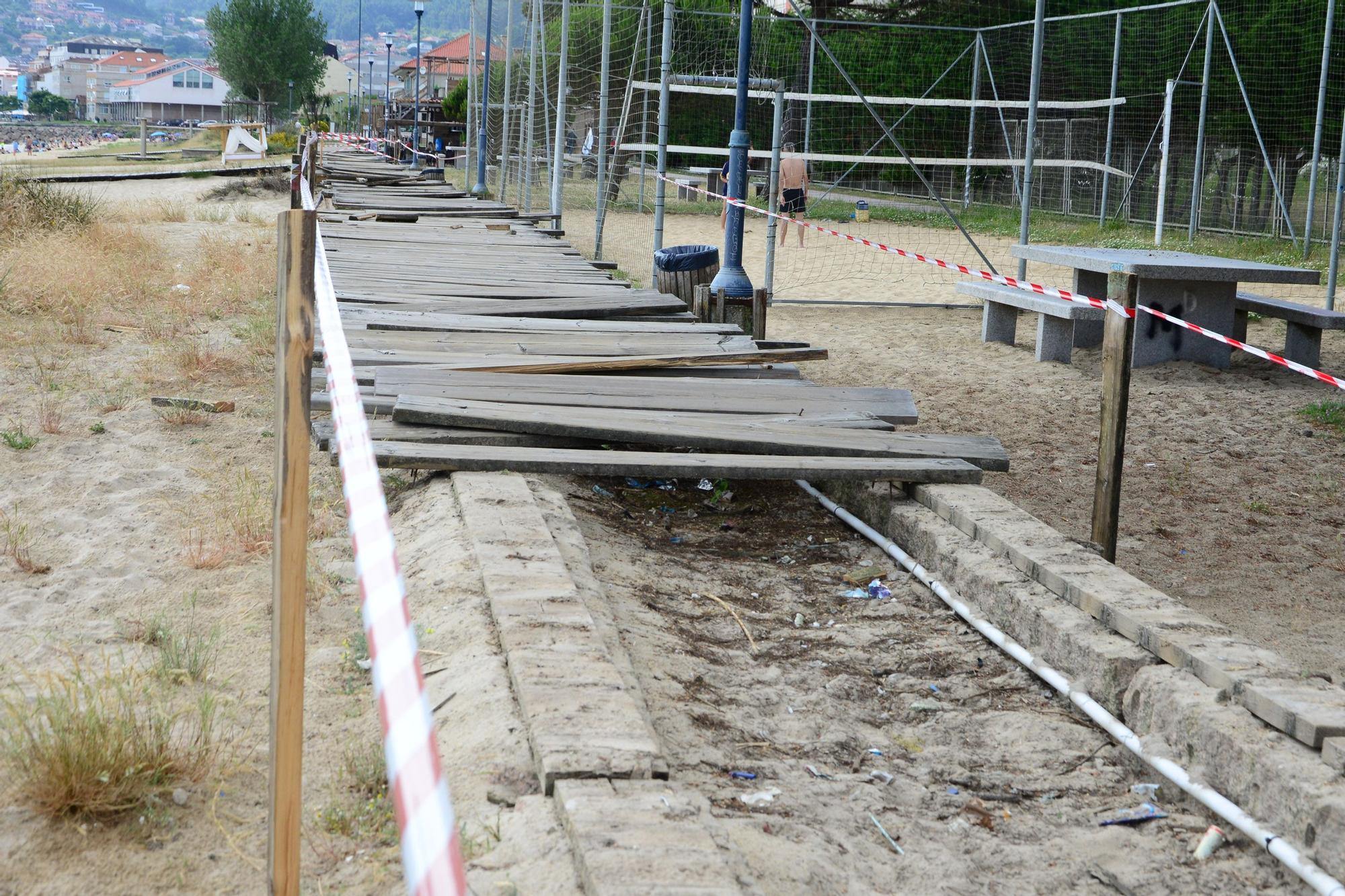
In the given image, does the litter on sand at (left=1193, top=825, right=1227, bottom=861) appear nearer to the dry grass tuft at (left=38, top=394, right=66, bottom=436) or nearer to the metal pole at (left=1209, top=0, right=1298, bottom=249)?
the dry grass tuft at (left=38, top=394, right=66, bottom=436)

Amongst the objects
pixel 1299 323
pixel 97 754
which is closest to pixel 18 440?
pixel 97 754

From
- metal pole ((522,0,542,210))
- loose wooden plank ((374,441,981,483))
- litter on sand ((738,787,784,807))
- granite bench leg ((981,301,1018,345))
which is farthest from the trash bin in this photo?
metal pole ((522,0,542,210))

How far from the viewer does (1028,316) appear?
12.8 m

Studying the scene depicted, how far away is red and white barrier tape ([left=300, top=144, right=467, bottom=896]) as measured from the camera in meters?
1.27

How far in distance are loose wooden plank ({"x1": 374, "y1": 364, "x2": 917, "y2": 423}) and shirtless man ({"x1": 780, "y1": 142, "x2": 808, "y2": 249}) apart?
10.8m

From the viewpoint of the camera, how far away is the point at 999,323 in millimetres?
10641

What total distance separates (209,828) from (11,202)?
1247cm

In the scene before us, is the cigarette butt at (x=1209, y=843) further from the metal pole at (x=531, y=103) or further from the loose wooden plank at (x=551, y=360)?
the metal pole at (x=531, y=103)

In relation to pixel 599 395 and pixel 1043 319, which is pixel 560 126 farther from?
pixel 599 395

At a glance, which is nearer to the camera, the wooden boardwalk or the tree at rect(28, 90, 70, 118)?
the wooden boardwalk

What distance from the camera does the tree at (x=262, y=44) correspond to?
6556 cm

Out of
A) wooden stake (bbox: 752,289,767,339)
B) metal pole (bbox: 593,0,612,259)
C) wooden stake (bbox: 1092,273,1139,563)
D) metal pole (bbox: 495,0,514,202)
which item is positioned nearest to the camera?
wooden stake (bbox: 1092,273,1139,563)

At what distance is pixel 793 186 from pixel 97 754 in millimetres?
15551

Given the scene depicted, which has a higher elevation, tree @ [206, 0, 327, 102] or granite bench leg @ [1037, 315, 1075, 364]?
tree @ [206, 0, 327, 102]
